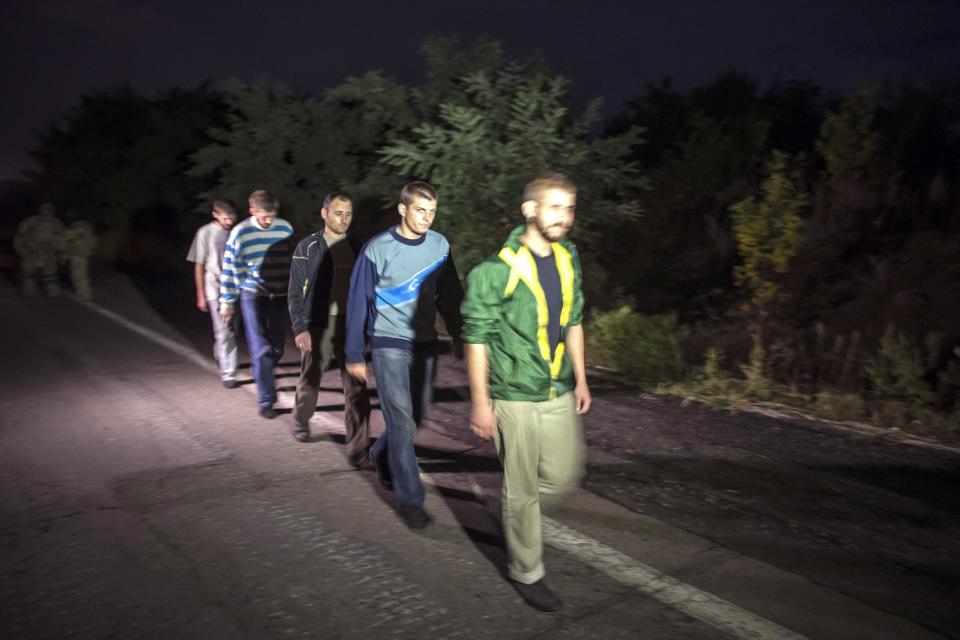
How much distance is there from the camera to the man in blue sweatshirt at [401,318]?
4469mm

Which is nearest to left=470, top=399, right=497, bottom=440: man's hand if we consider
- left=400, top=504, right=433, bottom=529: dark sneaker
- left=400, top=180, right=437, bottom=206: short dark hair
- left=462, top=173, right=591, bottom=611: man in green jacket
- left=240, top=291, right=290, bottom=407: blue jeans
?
left=462, top=173, right=591, bottom=611: man in green jacket

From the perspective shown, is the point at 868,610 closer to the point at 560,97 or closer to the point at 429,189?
the point at 429,189

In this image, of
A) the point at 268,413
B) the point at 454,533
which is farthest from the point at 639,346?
the point at 454,533

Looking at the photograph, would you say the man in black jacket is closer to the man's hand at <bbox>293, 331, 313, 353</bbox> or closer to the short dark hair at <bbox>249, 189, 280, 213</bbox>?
the man's hand at <bbox>293, 331, 313, 353</bbox>

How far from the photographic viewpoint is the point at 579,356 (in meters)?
3.84

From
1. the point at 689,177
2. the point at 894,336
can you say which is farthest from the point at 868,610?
the point at 689,177

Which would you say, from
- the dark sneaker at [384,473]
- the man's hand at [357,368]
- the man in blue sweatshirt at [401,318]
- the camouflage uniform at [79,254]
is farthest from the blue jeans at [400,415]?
the camouflage uniform at [79,254]

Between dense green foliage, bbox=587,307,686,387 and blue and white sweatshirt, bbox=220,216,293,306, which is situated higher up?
blue and white sweatshirt, bbox=220,216,293,306

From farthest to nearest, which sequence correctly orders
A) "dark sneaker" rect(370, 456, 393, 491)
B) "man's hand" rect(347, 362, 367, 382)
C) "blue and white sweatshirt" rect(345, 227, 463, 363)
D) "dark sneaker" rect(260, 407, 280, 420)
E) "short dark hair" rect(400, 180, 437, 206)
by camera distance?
"dark sneaker" rect(260, 407, 280, 420)
"dark sneaker" rect(370, 456, 393, 491)
"man's hand" rect(347, 362, 367, 382)
"blue and white sweatshirt" rect(345, 227, 463, 363)
"short dark hair" rect(400, 180, 437, 206)

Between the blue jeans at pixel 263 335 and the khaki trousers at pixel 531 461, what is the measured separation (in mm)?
3626

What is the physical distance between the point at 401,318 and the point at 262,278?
2.62 meters

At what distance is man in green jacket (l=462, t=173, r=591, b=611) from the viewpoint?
345cm

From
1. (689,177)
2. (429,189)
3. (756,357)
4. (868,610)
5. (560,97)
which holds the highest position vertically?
(560,97)

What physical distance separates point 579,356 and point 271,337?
3753 mm
